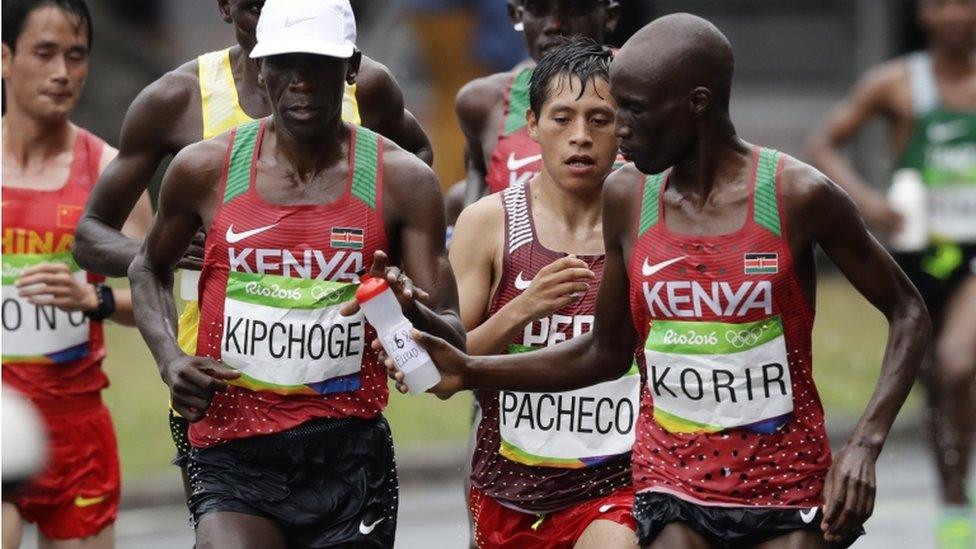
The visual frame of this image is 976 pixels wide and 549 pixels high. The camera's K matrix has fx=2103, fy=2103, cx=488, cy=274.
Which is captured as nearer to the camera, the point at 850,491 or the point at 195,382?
the point at 850,491

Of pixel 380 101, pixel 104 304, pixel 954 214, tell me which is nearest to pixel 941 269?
pixel 954 214

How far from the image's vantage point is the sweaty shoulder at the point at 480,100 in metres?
8.70

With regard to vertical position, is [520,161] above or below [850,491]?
above

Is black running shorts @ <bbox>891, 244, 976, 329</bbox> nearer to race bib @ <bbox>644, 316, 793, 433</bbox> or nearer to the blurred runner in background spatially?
the blurred runner in background

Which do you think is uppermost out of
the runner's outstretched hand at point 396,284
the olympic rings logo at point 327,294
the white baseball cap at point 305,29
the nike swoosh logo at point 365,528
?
the white baseball cap at point 305,29

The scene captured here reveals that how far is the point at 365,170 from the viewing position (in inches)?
244

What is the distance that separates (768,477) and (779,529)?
0.15 metres

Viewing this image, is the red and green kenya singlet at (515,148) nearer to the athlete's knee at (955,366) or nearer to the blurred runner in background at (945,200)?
the blurred runner in background at (945,200)

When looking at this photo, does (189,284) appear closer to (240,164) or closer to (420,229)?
(240,164)

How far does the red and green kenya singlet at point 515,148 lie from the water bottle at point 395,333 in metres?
2.59

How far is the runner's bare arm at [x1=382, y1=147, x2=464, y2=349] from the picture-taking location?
615 centimetres

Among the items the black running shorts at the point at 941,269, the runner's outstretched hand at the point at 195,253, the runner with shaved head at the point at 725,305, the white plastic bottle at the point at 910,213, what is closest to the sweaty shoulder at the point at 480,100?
the runner's outstretched hand at the point at 195,253

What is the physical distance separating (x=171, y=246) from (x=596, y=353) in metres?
1.32

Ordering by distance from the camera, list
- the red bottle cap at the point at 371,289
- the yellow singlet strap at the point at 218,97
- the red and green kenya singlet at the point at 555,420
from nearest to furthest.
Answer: the red bottle cap at the point at 371,289
the red and green kenya singlet at the point at 555,420
the yellow singlet strap at the point at 218,97
